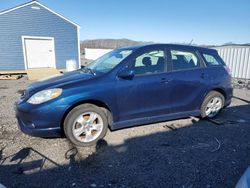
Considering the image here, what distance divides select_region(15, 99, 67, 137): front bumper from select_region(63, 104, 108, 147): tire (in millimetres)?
161

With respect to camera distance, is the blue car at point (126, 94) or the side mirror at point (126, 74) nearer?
the blue car at point (126, 94)

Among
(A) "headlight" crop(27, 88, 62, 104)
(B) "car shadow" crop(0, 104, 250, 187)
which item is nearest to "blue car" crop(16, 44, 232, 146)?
(A) "headlight" crop(27, 88, 62, 104)

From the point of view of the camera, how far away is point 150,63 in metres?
4.07

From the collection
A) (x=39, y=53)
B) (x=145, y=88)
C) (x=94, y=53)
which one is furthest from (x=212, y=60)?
(x=94, y=53)

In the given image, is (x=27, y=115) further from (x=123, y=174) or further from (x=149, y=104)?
(x=149, y=104)

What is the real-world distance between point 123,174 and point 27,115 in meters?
1.85

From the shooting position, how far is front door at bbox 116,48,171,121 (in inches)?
148

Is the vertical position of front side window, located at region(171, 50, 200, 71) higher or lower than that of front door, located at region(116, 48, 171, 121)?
higher

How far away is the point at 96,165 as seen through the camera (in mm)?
3021

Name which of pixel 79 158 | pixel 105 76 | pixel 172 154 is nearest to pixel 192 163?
pixel 172 154

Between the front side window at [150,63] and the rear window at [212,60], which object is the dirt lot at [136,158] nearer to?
the front side window at [150,63]

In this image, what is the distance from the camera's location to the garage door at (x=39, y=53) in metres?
13.9

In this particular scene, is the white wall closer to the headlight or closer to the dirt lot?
the dirt lot

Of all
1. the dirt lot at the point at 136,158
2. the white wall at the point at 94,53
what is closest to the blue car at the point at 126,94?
the dirt lot at the point at 136,158
